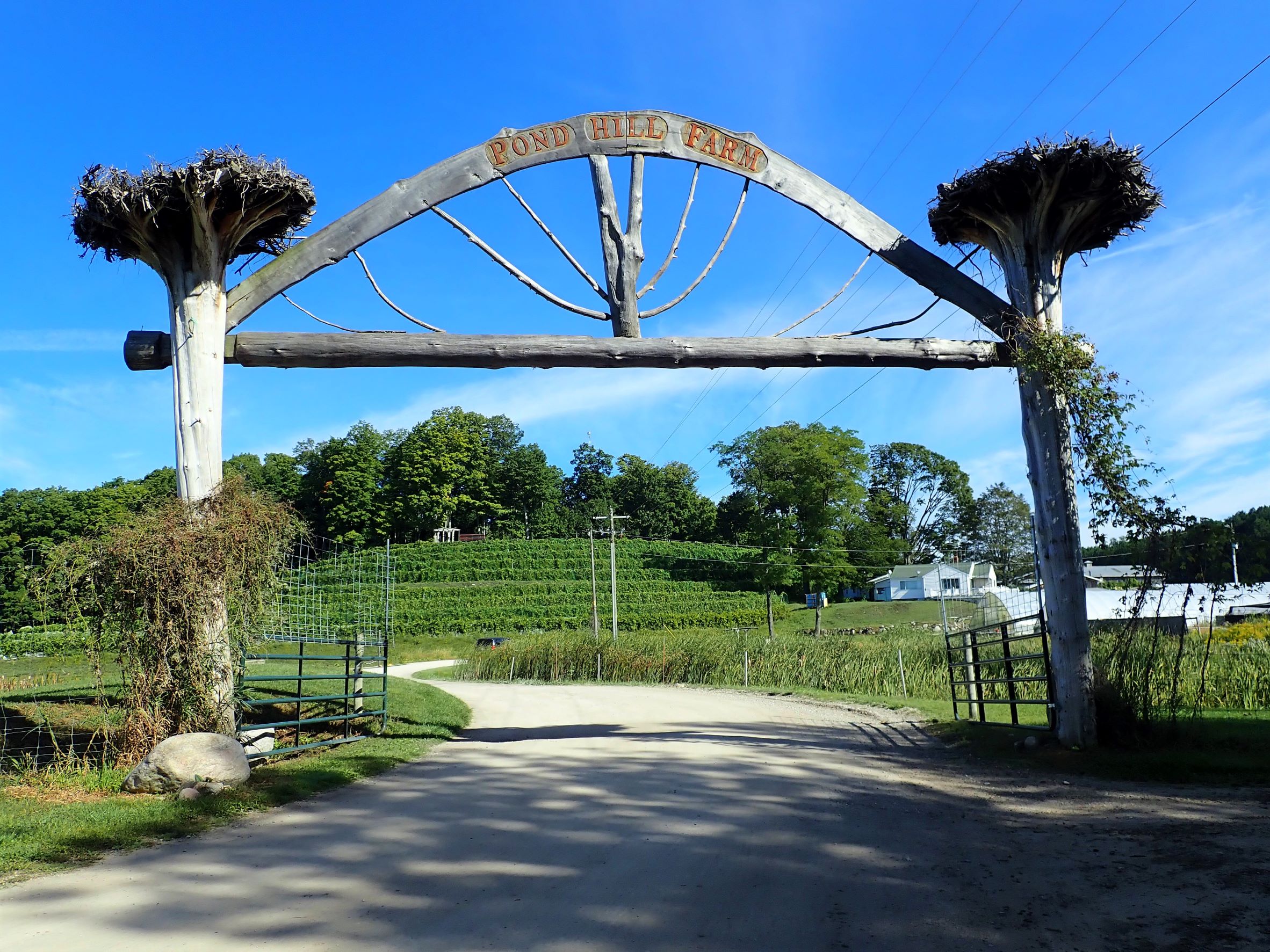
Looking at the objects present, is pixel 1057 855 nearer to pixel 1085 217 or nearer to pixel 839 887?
pixel 839 887

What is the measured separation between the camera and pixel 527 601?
55.2 metres

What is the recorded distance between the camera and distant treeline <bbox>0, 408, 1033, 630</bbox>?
4809 cm

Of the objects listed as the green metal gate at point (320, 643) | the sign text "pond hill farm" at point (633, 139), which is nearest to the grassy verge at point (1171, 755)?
the sign text "pond hill farm" at point (633, 139)

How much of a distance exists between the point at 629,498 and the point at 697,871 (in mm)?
87938

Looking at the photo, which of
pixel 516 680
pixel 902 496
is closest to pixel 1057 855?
pixel 516 680

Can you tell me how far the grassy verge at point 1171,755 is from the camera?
25.7ft

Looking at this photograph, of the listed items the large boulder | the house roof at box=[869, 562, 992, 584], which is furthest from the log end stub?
the house roof at box=[869, 562, 992, 584]

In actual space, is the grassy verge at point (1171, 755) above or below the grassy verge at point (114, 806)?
below

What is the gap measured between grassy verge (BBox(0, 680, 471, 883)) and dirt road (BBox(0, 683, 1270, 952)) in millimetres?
283

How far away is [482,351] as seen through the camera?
9.17m

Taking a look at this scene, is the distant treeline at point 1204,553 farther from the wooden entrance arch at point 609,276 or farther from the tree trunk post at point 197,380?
the tree trunk post at point 197,380

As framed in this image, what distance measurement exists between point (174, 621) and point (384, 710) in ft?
16.2

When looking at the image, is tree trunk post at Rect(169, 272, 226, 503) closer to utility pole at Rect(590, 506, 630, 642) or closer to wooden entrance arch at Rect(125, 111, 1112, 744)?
wooden entrance arch at Rect(125, 111, 1112, 744)

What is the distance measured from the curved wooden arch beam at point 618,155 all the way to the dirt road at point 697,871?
16.6 feet
